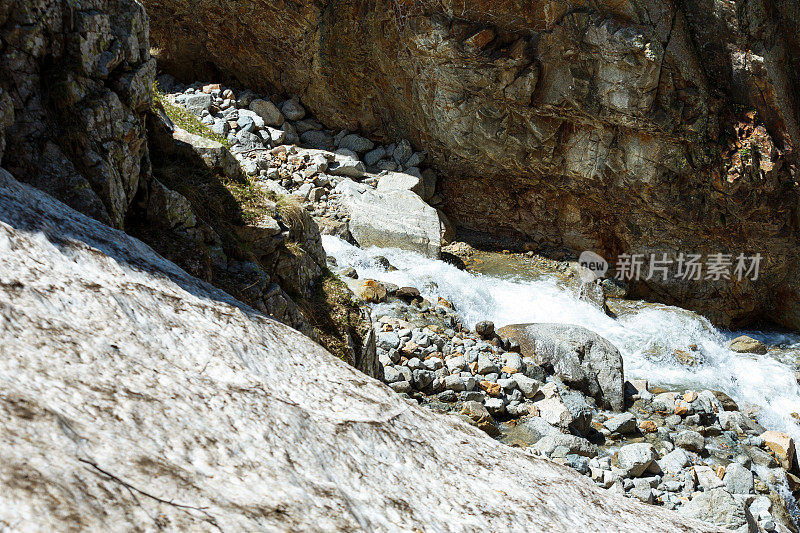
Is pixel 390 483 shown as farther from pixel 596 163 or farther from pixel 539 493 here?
pixel 596 163

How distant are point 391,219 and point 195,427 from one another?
12.6 metres

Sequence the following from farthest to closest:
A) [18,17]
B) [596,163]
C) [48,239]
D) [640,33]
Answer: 1. [596,163]
2. [640,33]
3. [18,17]
4. [48,239]

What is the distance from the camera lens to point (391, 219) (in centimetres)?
1494

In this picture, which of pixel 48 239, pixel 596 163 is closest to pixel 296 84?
pixel 596 163

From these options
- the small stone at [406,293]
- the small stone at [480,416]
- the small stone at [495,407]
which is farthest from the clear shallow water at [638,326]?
the small stone at [480,416]

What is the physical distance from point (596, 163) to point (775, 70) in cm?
427

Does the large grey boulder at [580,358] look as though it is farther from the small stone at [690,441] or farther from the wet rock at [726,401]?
the wet rock at [726,401]

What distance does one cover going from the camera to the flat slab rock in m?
1.99

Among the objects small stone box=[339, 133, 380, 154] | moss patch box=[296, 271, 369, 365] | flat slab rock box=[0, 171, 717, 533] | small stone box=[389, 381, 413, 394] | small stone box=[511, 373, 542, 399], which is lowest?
small stone box=[389, 381, 413, 394]

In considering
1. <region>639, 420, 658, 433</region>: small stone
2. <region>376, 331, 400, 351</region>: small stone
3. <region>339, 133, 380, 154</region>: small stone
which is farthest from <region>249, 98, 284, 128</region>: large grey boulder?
<region>639, 420, 658, 433</region>: small stone

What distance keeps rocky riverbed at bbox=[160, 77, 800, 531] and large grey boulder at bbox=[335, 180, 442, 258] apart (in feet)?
0.12

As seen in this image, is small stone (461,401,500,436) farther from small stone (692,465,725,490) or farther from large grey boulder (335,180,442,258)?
large grey boulder (335,180,442,258)

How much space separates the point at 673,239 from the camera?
15.6m

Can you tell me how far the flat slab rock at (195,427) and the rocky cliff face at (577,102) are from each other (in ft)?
38.8
